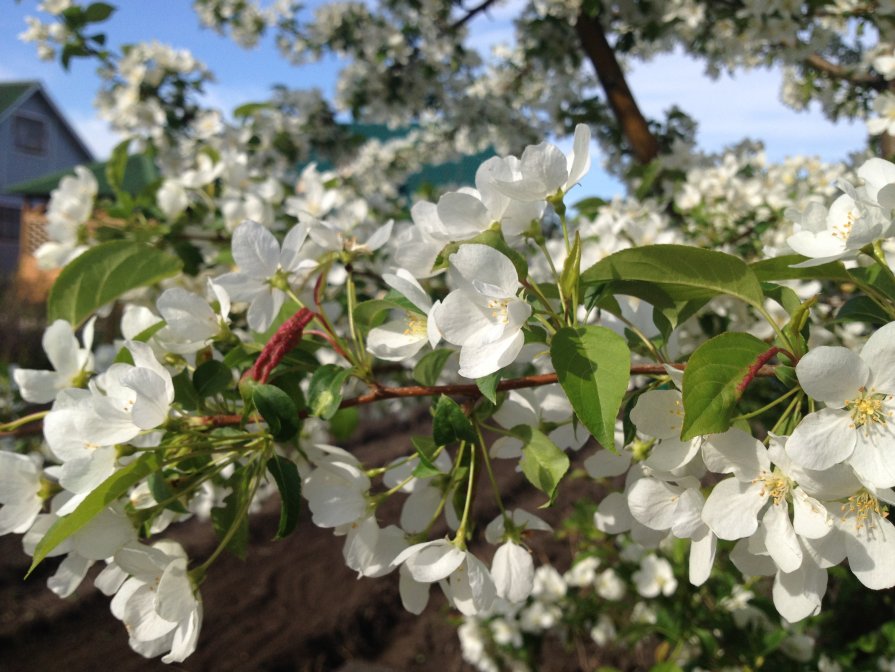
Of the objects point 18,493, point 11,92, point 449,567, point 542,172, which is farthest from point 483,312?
point 11,92

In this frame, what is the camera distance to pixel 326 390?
82 cm

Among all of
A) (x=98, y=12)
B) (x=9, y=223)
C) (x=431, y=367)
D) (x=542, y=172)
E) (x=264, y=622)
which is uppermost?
(x=98, y=12)

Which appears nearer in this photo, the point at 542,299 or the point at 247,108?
the point at 542,299

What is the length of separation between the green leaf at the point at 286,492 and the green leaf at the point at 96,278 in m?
0.50

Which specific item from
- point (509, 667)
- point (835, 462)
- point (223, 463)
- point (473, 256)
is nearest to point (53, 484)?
point (223, 463)

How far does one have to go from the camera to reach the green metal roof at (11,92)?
1800cm

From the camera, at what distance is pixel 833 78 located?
10.1ft

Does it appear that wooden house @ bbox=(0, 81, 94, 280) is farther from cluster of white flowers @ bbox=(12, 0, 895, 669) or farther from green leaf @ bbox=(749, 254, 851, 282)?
green leaf @ bbox=(749, 254, 851, 282)

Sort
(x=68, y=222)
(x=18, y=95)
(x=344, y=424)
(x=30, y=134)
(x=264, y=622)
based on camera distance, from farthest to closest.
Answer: (x=30, y=134) → (x=18, y=95) → (x=264, y=622) → (x=68, y=222) → (x=344, y=424)

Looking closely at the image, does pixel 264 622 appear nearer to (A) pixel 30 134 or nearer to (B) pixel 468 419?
(B) pixel 468 419

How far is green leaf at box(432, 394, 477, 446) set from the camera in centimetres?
76

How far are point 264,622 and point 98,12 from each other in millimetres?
3039

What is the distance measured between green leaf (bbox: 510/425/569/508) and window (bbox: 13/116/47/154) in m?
21.4

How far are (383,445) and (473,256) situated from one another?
606 centimetres
